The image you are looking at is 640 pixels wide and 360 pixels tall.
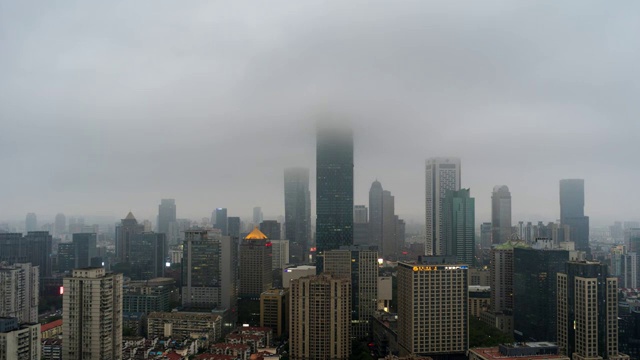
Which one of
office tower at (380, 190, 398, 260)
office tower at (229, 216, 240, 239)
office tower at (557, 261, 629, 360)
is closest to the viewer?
office tower at (557, 261, 629, 360)

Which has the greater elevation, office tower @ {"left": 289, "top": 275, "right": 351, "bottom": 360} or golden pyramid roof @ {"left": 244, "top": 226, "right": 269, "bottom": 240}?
golden pyramid roof @ {"left": 244, "top": 226, "right": 269, "bottom": 240}

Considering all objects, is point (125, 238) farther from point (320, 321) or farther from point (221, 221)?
point (320, 321)

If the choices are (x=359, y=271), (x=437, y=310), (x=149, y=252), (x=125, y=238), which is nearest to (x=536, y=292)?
(x=437, y=310)

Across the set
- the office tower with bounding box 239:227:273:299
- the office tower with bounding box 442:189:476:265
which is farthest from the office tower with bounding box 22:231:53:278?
the office tower with bounding box 442:189:476:265

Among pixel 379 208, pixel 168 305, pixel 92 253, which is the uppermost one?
pixel 379 208

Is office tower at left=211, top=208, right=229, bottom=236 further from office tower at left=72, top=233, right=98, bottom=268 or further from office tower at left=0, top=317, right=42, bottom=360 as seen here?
office tower at left=0, top=317, right=42, bottom=360

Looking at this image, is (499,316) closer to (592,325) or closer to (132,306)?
(592,325)

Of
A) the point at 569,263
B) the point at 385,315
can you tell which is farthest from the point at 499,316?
the point at 569,263
